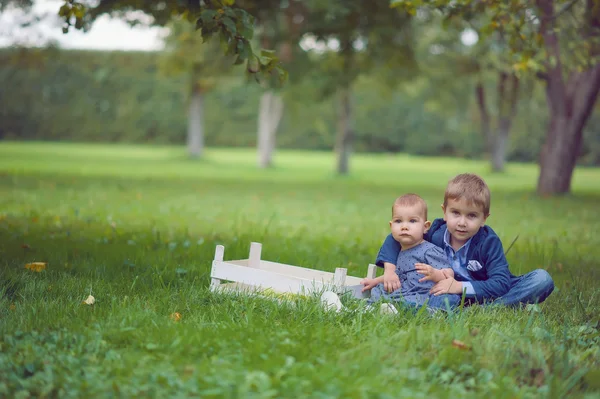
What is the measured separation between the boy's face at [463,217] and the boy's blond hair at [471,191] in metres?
0.03

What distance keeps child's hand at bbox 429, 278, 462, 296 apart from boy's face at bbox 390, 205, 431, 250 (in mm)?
330

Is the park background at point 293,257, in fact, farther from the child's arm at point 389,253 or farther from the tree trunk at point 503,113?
the tree trunk at point 503,113

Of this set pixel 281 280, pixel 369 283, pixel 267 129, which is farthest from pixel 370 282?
pixel 267 129

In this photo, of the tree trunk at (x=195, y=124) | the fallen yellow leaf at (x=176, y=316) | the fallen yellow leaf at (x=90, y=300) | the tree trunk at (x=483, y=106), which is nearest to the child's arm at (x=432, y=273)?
the fallen yellow leaf at (x=176, y=316)

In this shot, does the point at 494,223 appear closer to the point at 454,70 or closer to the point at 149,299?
the point at 149,299

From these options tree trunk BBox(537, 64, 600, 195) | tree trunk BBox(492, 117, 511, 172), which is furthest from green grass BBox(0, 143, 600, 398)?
tree trunk BBox(492, 117, 511, 172)

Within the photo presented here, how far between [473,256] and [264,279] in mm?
1334

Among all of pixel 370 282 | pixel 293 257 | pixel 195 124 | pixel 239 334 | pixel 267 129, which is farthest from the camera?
pixel 195 124

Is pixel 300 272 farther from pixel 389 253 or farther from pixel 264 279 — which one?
pixel 389 253

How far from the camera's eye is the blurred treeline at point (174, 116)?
37531mm

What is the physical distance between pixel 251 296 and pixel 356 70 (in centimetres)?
1292

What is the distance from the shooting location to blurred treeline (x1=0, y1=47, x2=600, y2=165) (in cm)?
3753

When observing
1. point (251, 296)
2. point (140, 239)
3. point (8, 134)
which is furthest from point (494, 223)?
point (8, 134)

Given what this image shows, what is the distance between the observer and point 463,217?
395 centimetres
